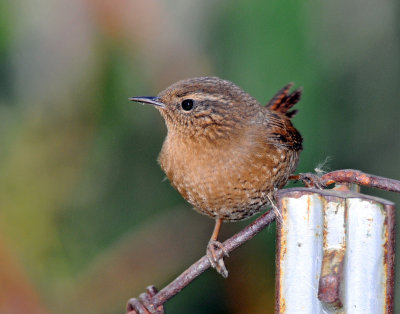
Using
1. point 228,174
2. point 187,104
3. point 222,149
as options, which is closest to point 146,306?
point 228,174

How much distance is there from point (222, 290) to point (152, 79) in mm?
1092

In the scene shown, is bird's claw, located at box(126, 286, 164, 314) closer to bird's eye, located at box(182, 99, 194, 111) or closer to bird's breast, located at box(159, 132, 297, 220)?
bird's breast, located at box(159, 132, 297, 220)

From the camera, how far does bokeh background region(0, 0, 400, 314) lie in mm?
3215

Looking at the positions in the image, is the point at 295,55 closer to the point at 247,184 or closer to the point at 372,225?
the point at 247,184

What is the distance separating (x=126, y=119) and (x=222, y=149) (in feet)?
2.75

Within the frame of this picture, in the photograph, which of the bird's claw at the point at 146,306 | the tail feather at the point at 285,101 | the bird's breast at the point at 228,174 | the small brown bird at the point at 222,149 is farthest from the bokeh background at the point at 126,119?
the bird's claw at the point at 146,306

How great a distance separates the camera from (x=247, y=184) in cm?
263

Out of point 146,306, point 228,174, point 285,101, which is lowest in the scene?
point 146,306

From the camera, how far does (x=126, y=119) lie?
3432 mm

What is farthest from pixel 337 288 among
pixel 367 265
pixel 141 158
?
pixel 141 158

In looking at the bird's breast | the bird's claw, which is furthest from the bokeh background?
the bird's claw

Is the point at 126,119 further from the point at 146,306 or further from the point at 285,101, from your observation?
the point at 146,306

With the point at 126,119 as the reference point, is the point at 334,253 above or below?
below

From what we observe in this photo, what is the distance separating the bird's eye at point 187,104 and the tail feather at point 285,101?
0.64m
